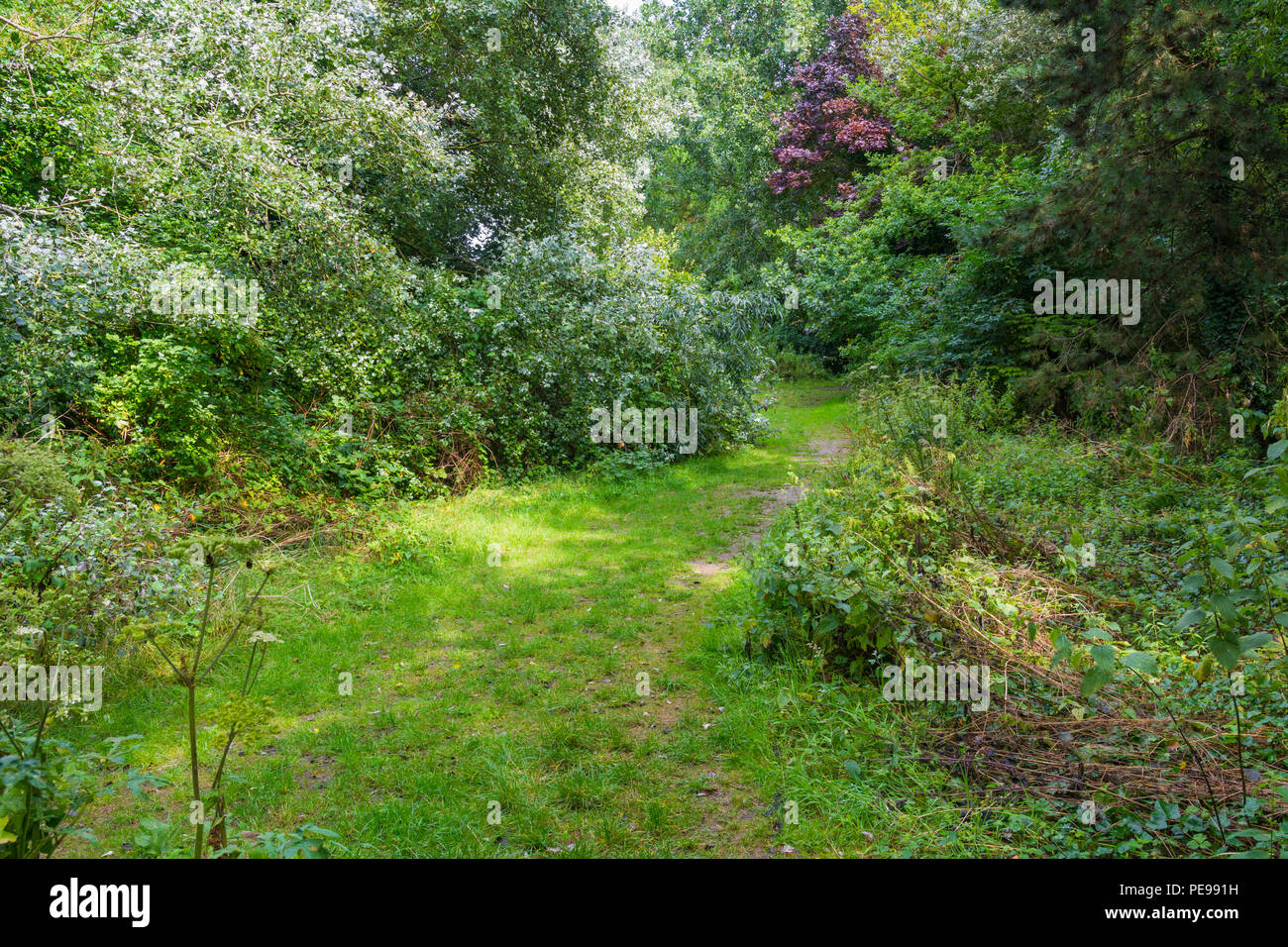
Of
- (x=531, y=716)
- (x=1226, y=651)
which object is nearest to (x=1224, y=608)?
(x=1226, y=651)

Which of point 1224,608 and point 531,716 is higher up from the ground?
point 1224,608

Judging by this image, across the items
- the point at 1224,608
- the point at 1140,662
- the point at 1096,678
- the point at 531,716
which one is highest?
the point at 1224,608

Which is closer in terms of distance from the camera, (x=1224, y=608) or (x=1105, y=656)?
(x=1224, y=608)

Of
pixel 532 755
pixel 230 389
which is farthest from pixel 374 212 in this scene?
pixel 532 755

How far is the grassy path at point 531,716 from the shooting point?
322 centimetres

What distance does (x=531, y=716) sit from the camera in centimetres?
432

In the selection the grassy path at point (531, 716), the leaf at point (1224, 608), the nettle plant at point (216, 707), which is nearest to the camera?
the nettle plant at point (216, 707)

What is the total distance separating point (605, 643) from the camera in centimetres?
536

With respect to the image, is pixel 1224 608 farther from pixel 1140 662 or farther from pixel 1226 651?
pixel 1140 662

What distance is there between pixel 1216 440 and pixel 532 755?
7.01 metres

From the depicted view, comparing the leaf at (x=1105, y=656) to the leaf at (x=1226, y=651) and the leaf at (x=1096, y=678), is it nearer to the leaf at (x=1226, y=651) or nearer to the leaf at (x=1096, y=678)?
the leaf at (x=1096, y=678)

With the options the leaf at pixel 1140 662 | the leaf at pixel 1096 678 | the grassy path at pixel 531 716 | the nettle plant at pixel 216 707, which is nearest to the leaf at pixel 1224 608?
the leaf at pixel 1140 662

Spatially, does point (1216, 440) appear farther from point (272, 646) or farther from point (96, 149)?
point (96, 149)

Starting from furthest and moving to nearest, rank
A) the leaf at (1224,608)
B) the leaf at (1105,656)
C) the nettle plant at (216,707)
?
the leaf at (1105,656) < the leaf at (1224,608) < the nettle plant at (216,707)
